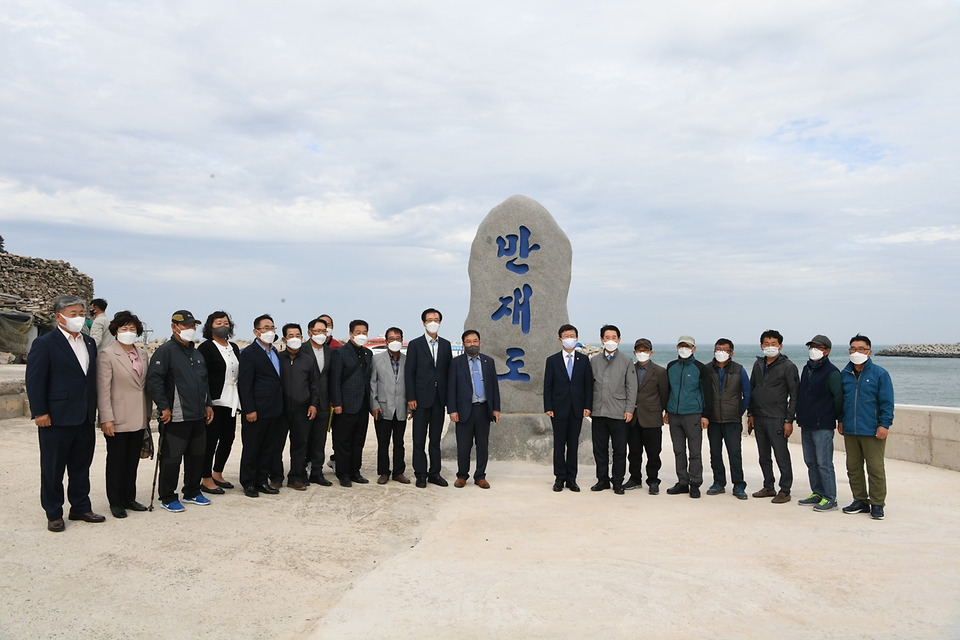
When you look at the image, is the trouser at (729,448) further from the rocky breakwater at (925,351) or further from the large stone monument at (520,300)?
the rocky breakwater at (925,351)

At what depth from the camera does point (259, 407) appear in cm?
546

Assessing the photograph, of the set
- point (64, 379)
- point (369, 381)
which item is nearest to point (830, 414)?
point (369, 381)

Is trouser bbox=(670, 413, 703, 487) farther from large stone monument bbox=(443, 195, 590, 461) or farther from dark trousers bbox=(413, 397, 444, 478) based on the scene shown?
dark trousers bbox=(413, 397, 444, 478)

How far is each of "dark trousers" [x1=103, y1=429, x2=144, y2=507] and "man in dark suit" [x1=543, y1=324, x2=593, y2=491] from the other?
350 centimetres

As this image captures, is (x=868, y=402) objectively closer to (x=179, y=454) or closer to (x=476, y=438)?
(x=476, y=438)

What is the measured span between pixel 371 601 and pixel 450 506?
2068mm

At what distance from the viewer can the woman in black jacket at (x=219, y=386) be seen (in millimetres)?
5359

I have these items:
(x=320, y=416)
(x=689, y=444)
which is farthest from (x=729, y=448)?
(x=320, y=416)

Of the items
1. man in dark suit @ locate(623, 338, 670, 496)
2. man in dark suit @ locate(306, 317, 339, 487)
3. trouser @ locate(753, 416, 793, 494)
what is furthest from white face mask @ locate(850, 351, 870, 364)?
man in dark suit @ locate(306, 317, 339, 487)

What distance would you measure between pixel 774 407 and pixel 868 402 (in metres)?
0.76

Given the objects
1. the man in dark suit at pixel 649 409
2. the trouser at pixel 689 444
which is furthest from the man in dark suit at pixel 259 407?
the trouser at pixel 689 444

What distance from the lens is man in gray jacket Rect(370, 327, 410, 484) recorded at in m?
6.11

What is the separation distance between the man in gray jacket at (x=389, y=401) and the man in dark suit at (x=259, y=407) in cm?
93

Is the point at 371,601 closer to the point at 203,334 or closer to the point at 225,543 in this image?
the point at 225,543
